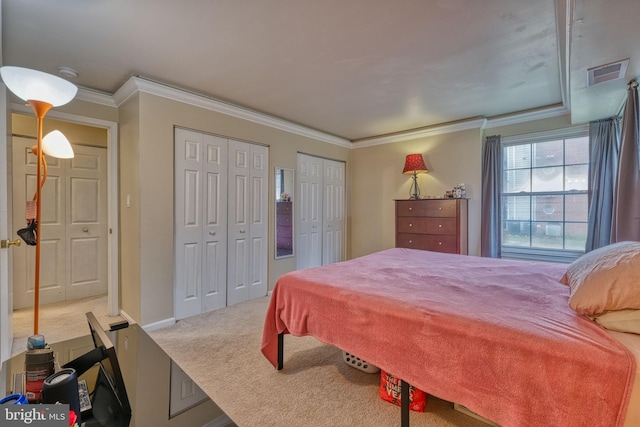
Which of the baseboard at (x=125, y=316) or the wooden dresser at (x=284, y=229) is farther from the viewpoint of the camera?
the wooden dresser at (x=284, y=229)

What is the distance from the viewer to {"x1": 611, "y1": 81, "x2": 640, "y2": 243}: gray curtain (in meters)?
2.45

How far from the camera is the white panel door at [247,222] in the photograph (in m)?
3.56

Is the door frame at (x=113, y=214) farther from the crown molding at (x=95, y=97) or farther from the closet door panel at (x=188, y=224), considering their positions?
the closet door panel at (x=188, y=224)

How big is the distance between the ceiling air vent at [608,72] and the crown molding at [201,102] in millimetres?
3178

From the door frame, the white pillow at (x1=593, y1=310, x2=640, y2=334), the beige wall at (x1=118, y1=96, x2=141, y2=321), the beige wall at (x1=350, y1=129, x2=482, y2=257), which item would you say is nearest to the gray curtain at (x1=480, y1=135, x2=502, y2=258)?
the beige wall at (x1=350, y1=129, x2=482, y2=257)

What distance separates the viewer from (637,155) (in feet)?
8.22

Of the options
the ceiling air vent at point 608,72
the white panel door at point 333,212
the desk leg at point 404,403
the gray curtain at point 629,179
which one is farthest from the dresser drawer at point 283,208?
the gray curtain at point 629,179

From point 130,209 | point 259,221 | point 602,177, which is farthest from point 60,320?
point 602,177

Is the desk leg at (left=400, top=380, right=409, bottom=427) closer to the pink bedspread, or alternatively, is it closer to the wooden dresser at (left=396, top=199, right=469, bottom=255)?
the pink bedspread

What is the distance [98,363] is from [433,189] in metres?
4.33

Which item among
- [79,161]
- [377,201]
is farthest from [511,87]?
[79,161]

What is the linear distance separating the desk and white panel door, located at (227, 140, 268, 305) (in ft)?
7.08

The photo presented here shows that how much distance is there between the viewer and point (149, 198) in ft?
9.47

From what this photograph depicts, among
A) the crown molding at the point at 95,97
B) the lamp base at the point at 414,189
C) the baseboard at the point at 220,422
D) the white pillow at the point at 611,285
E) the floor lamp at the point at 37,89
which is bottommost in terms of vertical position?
the baseboard at the point at 220,422
